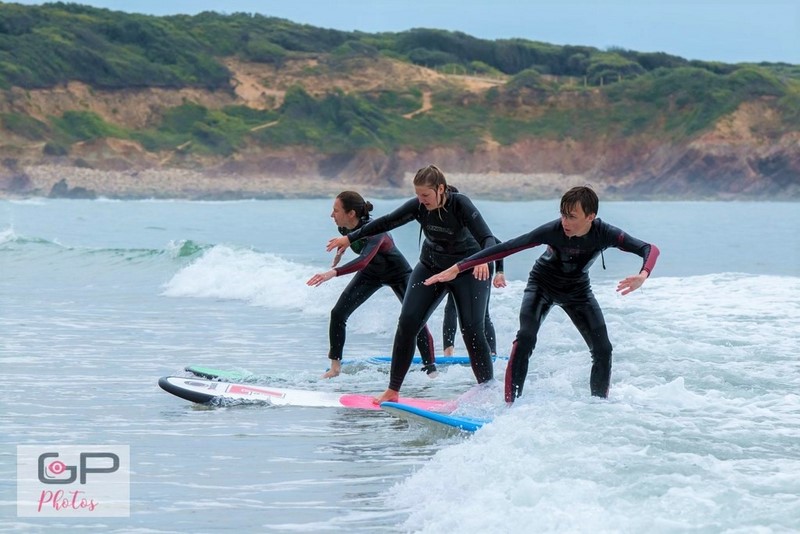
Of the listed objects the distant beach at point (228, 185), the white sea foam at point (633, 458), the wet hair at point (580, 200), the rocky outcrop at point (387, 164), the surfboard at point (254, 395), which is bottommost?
the distant beach at point (228, 185)

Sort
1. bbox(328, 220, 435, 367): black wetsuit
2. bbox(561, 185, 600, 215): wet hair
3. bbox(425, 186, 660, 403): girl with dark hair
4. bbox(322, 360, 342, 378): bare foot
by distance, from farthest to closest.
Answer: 1. bbox(322, 360, 342, 378): bare foot
2. bbox(328, 220, 435, 367): black wetsuit
3. bbox(425, 186, 660, 403): girl with dark hair
4. bbox(561, 185, 600, 215): wet hair

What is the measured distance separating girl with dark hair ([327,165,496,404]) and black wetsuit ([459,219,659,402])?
1.68 feet

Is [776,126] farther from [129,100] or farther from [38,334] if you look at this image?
[38,334]

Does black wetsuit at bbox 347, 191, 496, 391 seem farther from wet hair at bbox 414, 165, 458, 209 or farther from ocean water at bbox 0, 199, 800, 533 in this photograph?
ocean water at bbox 0, 199, 800, 533

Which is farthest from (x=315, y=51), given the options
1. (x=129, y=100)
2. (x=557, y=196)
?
(x=557, y=196)

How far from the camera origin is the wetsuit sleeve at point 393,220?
8.81 meters

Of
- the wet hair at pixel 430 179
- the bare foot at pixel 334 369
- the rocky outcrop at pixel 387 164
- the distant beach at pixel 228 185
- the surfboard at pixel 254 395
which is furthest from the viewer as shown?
the rocky outcrop at pixel 387 164

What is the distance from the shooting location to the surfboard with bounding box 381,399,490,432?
8273 millimetres

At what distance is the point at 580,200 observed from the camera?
7836mm

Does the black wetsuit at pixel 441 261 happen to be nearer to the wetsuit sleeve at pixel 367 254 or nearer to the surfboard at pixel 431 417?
the surfboard at pixel 431 417

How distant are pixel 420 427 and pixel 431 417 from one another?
15.1 inches

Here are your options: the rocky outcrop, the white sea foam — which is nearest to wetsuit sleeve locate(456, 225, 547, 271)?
the white sea foam

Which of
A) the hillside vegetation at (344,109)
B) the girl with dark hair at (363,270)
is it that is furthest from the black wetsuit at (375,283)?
the hillside vegetation at (344,109)

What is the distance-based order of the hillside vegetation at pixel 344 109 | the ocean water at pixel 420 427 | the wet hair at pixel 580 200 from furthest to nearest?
the hillside vegetation at pixel 344 109 → the wet hair at pixel 580 200 → the ocean water at pixel 420 427
